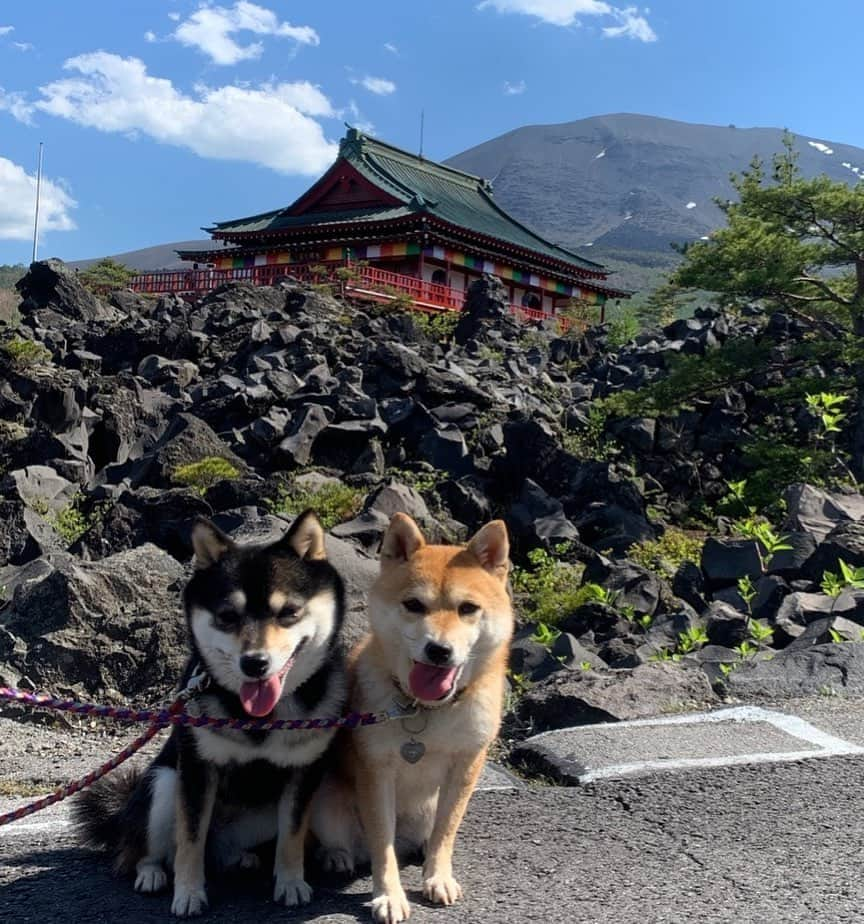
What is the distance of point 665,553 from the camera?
1070 centimetres

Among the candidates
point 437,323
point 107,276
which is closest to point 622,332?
point 437,323

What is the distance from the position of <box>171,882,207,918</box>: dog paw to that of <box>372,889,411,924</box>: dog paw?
1.73ft

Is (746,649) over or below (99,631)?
over

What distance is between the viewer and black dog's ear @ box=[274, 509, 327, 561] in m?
3.11

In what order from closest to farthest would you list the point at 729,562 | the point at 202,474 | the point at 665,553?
the point at 729,562 < the point at 665,553 < the point at 202,474

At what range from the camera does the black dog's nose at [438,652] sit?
2.88 metres

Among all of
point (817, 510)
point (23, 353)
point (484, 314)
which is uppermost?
point (484, 314)

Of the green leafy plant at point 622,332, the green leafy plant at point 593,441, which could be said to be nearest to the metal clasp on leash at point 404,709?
the green leafy plant at point 593,441

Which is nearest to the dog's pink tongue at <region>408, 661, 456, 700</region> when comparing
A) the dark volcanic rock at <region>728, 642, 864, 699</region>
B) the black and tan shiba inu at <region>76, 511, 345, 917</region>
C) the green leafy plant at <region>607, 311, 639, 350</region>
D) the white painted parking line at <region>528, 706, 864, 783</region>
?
the black and tan shiba inu at <region>76, 511, 345, 917</region>

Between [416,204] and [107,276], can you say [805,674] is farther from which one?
[107,276]

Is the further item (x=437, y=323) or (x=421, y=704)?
(x=437, y=323)

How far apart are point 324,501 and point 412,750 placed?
7.60m

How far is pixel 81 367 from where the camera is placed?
1883 centimetres

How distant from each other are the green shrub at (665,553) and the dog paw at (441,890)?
7230mm
